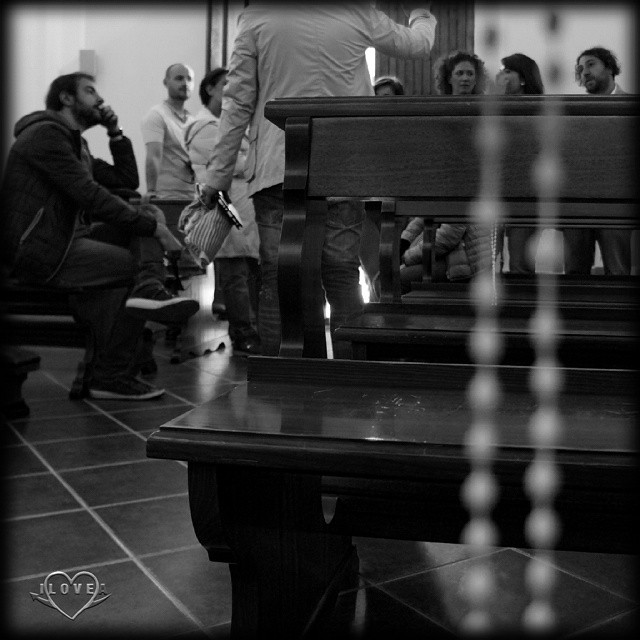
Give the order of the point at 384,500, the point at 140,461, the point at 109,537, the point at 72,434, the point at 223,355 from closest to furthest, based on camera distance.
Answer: the point at 384,500
the point at 109,537
the point at 140,461
the point at 72,434
the point at 223,355

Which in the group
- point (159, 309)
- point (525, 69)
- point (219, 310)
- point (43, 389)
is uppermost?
point (525, 69)

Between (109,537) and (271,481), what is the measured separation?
0.88 meters

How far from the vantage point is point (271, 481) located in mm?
1233

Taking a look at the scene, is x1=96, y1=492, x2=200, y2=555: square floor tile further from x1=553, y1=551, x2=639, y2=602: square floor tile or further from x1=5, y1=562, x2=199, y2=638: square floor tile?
x1=553, y1=551, x2=639, y2=602: square floor tile

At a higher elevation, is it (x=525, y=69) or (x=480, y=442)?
(x=525, y=69)

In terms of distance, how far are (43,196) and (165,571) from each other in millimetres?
2088

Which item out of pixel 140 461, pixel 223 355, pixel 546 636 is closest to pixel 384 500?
pixel 546 636

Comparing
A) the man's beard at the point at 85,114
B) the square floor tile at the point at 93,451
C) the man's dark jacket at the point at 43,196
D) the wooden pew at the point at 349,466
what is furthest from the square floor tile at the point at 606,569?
the man's beard at the point at 85,114

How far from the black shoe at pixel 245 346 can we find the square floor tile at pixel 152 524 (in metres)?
2.36

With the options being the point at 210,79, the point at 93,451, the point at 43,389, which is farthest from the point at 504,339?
the point at 210,79

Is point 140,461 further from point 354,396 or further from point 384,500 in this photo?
point 354,396

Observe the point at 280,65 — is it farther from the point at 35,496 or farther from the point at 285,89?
the point at 35,496

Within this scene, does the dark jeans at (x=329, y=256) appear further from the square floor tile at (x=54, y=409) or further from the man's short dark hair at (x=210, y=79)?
the man's short dark hair at (x=210, y=79)

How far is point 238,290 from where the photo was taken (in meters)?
4.54
